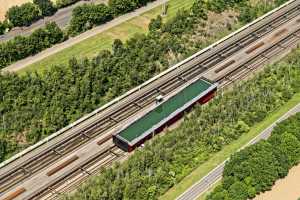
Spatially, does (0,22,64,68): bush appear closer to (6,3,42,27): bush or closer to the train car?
(6,3,42,27): bush

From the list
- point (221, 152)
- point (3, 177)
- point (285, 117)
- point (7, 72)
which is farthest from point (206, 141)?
point (7, 72)

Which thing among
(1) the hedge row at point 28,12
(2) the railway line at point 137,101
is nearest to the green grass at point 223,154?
(2) the railway line at point 137,101

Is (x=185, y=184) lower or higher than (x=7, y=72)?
lower

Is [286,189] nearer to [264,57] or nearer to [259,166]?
[259,166]

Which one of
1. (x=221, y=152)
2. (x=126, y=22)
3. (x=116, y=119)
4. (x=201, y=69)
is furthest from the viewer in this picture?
(x=126, y=22)

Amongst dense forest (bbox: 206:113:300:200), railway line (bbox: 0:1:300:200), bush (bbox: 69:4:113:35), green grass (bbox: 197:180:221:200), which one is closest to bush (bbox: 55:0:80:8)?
bush (bbox: 69:4:113:35)

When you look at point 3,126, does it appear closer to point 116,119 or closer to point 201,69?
point 116,119

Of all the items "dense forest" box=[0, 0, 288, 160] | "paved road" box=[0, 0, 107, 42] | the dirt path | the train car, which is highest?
"paved road" box=[0, 0, 107, 42]

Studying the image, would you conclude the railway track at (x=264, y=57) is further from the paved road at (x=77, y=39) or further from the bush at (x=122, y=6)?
the bush at (x=122, y=6)
